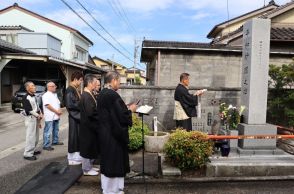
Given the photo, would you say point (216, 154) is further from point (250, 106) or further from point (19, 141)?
point (19, 141)

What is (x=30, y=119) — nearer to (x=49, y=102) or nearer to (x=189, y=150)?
(x=49, y=102)

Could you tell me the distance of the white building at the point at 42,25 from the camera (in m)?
32.6

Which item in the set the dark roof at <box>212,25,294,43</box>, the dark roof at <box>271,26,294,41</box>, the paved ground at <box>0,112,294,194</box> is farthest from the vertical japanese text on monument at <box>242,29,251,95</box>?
the dark roof at <box>271,26,294,41</box>

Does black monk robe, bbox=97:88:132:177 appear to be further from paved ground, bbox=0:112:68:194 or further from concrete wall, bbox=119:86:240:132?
concrete wall, bbox=119:86:240:132

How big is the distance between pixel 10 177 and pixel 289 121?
7.51 meters

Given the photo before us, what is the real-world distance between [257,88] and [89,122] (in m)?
3.97

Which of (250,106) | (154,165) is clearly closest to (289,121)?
(250,106)

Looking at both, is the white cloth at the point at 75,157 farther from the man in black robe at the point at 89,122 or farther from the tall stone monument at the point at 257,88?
the tall stone monument at the point at 257,88

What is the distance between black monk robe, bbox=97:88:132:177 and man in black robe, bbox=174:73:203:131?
3.39 metres

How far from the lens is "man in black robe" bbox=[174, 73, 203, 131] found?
24.9 feet

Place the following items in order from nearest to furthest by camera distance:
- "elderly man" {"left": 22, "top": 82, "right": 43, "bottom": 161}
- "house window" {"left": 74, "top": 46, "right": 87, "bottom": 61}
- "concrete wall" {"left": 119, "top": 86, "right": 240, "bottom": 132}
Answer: "elderly man" {"left": 22, "top": 82, "right": 43, "bottom": 161}, "concrete wall" {"left": 119, "top": 86, "right": 240, "bottom": 132}, "house window" {"left": 74, "top": 46, "right": 87, "bottom": 61}

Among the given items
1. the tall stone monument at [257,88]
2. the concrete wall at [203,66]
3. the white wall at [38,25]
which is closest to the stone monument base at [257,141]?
the tall stone monument at [257,88]

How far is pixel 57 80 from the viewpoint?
23.3 metres

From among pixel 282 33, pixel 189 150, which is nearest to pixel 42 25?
pixel 282 33
